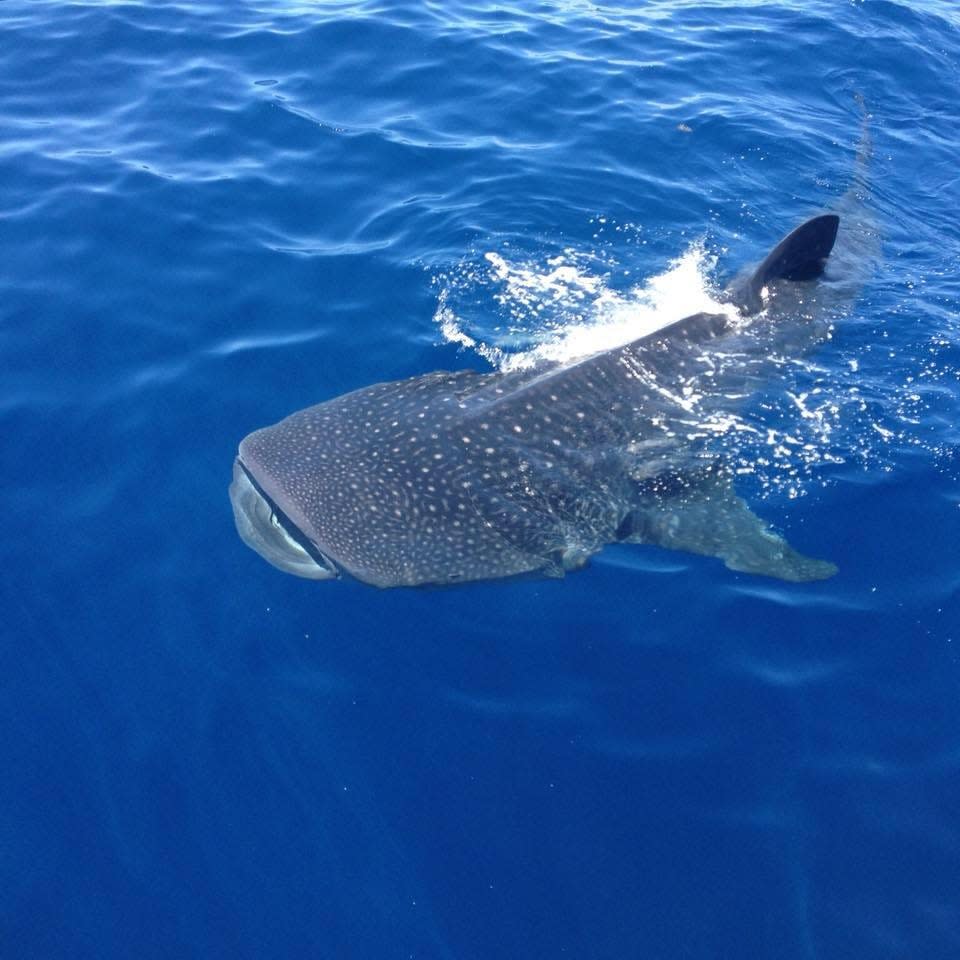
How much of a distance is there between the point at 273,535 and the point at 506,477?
1.86 m

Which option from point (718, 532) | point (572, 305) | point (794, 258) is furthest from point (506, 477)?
point (794, 258)

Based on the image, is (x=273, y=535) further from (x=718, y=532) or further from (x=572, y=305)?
(x=572, y=305)

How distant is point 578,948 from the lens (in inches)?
170

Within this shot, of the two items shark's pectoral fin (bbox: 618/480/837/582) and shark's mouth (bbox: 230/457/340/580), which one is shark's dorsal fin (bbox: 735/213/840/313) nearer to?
shark's pectoral fin (bbox: 618/480/837/582)

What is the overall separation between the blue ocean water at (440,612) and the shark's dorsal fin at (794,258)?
0.69 meters

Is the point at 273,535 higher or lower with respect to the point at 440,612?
higher

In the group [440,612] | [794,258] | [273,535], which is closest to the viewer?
[440,612]

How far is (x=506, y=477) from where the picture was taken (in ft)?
19.7

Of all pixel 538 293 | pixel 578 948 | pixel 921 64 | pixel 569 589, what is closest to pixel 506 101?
pixel 538 293

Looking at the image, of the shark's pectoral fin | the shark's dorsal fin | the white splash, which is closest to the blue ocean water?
the white splash

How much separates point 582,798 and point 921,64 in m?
15.8

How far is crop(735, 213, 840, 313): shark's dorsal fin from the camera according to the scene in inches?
315

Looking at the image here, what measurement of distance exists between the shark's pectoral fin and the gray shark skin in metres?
0.01

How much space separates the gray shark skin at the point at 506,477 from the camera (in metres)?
5.51
